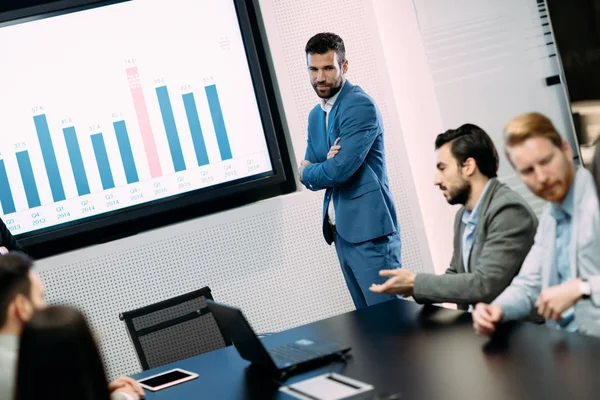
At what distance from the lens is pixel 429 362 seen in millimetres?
2236

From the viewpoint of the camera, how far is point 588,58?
555 cm

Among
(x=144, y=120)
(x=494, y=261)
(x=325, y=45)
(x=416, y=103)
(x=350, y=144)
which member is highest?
(x=325, y=45)

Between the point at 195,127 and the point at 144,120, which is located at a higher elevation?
the point at 144,120

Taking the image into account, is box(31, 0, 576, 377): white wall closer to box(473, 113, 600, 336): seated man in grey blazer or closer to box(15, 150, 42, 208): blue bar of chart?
box(15, 150, 42, 208): blue bar of chart

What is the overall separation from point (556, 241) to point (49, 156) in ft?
10.5

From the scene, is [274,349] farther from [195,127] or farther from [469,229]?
[195,127]

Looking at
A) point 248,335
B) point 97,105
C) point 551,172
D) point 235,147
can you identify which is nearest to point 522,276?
point 551,172

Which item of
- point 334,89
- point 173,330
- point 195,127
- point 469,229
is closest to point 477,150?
point 469,229

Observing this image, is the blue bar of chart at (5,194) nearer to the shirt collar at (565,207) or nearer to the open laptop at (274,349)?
the open laptop at (274,349)

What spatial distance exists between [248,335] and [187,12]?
2.92 metres

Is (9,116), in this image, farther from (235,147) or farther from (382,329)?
(382,329)

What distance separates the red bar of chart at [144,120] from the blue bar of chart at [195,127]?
0.76 ft

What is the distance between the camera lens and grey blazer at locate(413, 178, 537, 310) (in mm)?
2820

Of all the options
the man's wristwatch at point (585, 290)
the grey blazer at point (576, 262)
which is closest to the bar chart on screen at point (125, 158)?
the grey blazer at point (576, 262)
